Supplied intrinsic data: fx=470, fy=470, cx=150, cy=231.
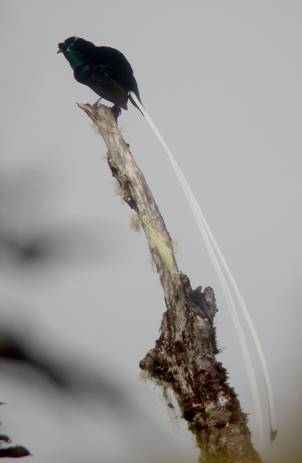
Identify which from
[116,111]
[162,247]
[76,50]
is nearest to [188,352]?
[162,247]

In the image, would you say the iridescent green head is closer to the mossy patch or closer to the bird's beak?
the bird's beak

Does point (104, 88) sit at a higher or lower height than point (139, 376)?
higher

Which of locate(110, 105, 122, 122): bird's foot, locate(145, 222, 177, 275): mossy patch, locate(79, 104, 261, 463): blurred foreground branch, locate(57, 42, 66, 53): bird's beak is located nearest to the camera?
locate(79, 104, 261, 463): blurred foreground branch

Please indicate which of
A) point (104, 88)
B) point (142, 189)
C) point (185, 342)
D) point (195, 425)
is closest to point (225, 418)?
point (195, 425)

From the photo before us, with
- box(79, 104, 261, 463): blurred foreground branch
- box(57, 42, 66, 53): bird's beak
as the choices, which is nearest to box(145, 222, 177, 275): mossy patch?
box(79, 104, 261, 463): blurred foreground branch

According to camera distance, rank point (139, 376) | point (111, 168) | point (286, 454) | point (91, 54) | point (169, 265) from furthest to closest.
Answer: point (91, 54) → point (111, 168) → point (139, 376) → point (169, 265) → point (286, 454)

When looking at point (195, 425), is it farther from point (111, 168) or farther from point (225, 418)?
point (111, 168)

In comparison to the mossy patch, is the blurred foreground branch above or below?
below
